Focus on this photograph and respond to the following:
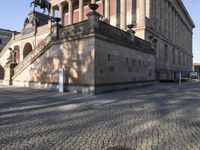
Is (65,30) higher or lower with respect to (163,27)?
lower

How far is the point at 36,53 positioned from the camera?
2102cm

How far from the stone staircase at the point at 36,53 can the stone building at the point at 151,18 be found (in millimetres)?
15612

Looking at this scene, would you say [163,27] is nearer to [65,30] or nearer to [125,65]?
[125,65]

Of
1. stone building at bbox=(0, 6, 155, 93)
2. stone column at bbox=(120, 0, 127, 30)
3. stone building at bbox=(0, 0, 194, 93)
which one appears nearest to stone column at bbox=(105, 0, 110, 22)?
stone building at bbox=(0, 0, 194, 93)

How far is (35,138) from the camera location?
5.40m

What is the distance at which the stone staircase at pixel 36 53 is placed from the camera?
1942 cm

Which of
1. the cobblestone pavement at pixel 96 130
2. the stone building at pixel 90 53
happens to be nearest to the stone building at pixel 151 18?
the stone building at pixel 90 53

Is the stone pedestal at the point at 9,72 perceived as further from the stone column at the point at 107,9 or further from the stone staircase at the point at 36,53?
the stone column at the point at 107,9

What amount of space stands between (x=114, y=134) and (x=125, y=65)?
14.8m

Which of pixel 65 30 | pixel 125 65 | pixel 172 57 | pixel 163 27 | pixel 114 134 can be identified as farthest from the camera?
pixel 172 57

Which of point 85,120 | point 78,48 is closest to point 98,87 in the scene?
point 78,48

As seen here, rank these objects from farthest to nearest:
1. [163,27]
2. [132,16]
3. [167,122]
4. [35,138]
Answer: [163,27] → [132,16] → [167,122] → [35,138]

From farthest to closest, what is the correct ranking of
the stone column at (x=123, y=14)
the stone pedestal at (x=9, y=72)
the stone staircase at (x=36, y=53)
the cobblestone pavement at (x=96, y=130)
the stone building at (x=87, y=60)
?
the stone column at (x=123, y=14)
the stone pedestal at (x=9, y=72)
the stone staircase at (x=36, y=53)
the stone building at (x=87, y=60)
the cobblestone pavement at (x=96, y=130)

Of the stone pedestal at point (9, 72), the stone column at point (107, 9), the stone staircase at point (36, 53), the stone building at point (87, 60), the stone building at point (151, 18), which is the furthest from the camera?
the stone column at point (107, 9)
